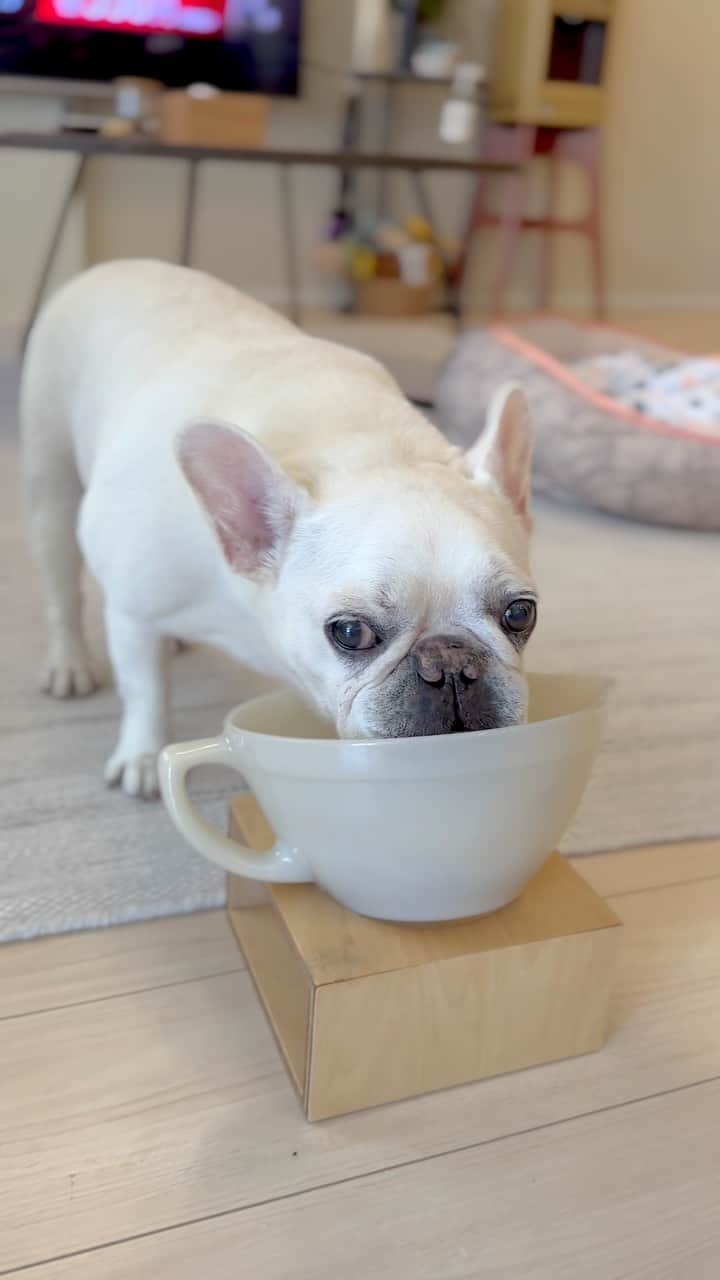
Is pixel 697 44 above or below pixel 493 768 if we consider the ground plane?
above

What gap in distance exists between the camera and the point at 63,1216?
0.74m

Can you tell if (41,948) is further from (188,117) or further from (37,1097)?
(188,117)

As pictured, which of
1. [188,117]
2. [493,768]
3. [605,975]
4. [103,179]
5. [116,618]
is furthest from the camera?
[103,179]

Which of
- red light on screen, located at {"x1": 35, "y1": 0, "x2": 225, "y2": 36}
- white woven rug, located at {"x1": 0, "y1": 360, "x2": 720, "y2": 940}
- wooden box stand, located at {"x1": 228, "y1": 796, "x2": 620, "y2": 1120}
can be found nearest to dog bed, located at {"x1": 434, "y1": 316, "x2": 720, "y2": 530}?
white woven rug, located at {"x1": 0, "y1": 360, "x2": 720, "y2": 940}

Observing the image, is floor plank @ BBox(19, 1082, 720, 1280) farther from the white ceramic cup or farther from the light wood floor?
the white ceramic cup

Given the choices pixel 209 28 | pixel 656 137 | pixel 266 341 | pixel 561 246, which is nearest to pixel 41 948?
pixel 266 341

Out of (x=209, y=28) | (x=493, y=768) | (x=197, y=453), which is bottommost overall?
(x=493, y=768)

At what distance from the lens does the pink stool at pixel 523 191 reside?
4625 mm

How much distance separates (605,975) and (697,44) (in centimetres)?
547

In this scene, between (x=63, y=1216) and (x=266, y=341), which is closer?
(x=63, y=1216)

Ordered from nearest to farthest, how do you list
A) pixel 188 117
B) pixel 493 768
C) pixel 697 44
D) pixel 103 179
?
pixel 493 768 < pixel 188 117 < pixel 103 179 < pixel 697 44

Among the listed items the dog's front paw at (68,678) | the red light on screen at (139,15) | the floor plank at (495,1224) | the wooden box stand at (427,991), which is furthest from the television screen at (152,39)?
the floor plank at (495,1224)

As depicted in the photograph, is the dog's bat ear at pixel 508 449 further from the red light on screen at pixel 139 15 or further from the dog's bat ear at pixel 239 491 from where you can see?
the red light on screen at pixel 139 15

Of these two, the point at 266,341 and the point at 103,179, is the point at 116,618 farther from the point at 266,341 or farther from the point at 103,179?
the point at 103,179
